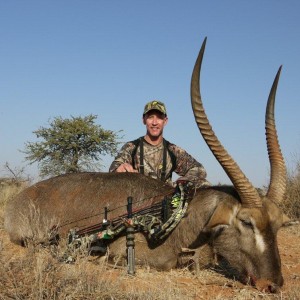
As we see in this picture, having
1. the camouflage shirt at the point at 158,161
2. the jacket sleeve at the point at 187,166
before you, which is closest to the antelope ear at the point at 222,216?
the jacket sleeve at the point at 187,166

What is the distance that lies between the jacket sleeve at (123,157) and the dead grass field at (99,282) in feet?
6.08

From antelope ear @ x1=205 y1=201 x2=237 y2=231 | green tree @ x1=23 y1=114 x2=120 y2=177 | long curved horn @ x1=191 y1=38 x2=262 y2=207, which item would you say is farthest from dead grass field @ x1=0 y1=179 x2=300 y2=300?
green tree @ x1=23 y1=114 x2=120 y2=177

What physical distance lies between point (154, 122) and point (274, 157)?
2512 mm

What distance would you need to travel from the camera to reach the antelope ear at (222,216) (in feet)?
15.1

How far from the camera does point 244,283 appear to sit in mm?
4504

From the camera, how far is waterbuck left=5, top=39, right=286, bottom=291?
14.3 feet

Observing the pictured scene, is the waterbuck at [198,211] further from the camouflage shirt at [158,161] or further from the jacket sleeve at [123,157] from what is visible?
the camouflage shirt at [158,161]

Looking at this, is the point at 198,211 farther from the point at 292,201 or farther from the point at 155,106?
the point at 292,201

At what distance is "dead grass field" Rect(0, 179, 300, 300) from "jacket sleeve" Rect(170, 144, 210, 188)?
1838mm

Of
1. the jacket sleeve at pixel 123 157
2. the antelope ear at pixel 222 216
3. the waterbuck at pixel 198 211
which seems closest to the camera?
the waterbuck at pixel 198 211

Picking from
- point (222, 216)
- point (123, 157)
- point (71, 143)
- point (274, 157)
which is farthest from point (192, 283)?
point (71, 143)

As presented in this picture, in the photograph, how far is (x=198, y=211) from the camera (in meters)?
5.03

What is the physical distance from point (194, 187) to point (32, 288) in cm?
261

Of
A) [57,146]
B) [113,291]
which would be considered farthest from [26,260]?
[57,146]
